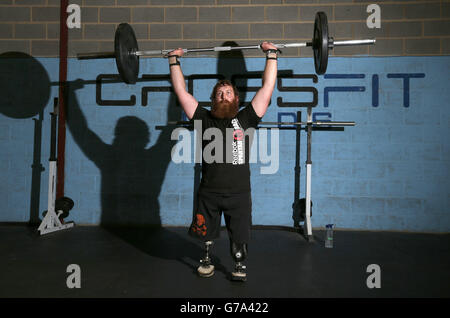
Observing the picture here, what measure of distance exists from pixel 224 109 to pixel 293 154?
1405mm

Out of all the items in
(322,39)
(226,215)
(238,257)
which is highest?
(322,39)

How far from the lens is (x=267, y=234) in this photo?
271 cm

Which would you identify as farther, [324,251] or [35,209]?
[35,209]

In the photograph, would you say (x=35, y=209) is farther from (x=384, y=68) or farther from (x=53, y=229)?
(x=384, y=68)

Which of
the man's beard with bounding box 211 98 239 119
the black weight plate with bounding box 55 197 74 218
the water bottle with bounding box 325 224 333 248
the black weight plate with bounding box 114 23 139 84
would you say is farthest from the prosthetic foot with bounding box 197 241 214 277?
the black weight plate with bounding box 55 197 74 218

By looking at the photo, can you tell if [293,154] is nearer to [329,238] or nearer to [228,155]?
[329,238]

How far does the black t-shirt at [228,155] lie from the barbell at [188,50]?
0.64 m

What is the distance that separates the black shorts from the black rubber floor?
0.28 metres

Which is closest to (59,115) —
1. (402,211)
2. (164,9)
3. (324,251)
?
(164,9)

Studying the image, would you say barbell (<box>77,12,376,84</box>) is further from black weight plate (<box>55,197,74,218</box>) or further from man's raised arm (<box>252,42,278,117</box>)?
black weight plate (<box>55,197,74,218</box>)

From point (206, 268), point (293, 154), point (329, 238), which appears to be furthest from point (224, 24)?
point (206, 268)

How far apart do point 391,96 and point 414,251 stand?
4.67 feet

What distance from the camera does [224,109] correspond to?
167 cm

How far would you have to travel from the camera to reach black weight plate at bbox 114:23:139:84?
219 cm
